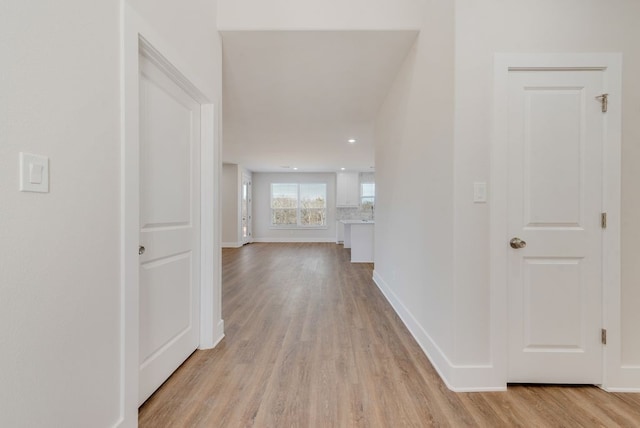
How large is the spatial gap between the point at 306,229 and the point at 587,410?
866cm

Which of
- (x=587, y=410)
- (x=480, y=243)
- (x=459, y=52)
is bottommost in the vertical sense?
(x=587, y=410)

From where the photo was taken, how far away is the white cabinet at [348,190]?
9531 mm

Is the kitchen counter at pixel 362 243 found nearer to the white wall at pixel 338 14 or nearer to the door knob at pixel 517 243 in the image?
the white wall at pixel 338 14

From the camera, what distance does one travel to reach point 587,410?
1.54m

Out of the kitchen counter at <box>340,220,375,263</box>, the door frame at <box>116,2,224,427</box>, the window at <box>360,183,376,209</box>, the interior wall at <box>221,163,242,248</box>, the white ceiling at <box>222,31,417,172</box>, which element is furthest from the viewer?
the window at <box>360,183,376,209</box>

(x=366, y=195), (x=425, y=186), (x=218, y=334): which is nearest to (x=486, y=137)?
(x=425, y=186)

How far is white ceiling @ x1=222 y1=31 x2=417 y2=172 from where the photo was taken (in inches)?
93.9

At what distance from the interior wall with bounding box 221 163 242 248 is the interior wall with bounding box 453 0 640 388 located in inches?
294

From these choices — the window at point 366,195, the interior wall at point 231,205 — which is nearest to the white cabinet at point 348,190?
the window at point 366,195

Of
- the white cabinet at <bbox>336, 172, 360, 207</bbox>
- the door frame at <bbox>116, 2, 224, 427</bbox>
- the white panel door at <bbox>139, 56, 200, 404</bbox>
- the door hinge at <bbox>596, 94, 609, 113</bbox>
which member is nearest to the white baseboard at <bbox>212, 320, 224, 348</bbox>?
the white panel door at <bbox>139, 56, 200, 404</bbox>

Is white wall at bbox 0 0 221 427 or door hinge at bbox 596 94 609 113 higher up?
door hinge at bbox 596 94 609 113

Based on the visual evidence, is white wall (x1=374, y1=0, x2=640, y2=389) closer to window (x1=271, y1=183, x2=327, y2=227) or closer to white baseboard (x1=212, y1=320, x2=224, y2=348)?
white baseboard (x1=212, y1=320, x2=224, y2=348)

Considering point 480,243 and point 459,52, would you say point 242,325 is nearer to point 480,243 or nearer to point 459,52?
point 480,243

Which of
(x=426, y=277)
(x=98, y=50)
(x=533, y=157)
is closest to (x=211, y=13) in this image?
(x=98, y=50)
